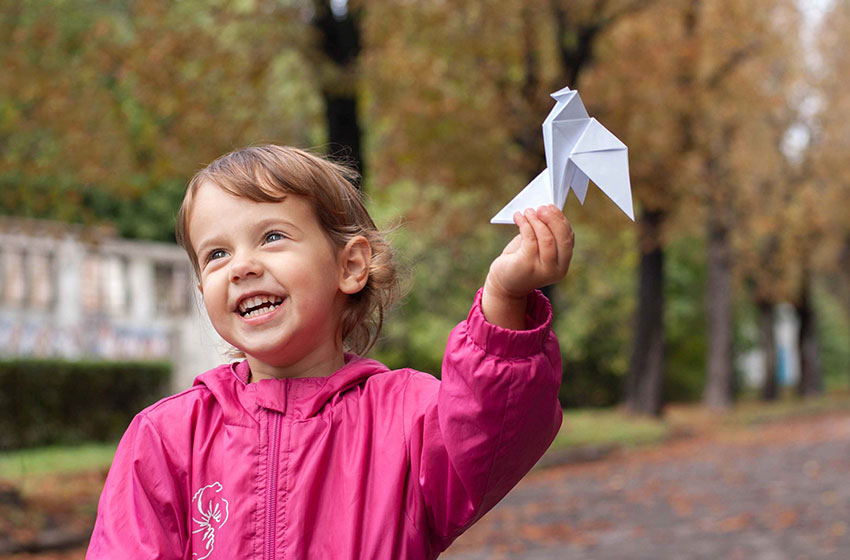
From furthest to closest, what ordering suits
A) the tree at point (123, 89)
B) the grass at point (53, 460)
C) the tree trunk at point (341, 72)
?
the grass at point (53, 460), the tree trunk at point (341, 72), the tree at point (123, 89)

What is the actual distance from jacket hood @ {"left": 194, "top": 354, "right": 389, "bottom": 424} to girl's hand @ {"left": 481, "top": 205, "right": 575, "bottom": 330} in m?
0.39

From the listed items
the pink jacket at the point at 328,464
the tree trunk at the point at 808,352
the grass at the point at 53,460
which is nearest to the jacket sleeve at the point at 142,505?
the pink jacket at the point at 328,464

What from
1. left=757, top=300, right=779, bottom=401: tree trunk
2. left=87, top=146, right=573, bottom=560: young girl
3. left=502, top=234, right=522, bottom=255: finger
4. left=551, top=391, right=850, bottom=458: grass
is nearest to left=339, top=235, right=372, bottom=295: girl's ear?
left=87, top=146, right=573, bottom=560: young girl

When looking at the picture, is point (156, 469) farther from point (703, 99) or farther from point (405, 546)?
point (703, 99)

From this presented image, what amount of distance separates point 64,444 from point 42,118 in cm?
919

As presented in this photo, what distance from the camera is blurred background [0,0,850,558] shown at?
373 inches

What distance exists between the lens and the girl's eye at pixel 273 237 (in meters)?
2.04

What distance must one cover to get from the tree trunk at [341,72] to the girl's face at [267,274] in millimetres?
8317

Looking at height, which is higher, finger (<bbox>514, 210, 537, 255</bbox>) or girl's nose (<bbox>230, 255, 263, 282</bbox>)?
finger (<bbox>514, 210, 537, 255</bbox>)

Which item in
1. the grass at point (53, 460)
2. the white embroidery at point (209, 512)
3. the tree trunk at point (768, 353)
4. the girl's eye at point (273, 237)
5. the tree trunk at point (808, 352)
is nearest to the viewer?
the white embroidery at point (209, 512)

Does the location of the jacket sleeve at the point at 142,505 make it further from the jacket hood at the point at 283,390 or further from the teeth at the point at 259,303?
the teeth at the point at 259,303

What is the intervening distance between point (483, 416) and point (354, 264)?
50 cm

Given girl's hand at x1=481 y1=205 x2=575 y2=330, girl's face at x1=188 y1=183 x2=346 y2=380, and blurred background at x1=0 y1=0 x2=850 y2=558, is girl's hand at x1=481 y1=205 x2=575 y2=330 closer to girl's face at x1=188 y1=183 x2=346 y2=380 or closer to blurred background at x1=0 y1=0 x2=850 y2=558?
girl's face at x1=188 y1=183 x2=346 y2=380

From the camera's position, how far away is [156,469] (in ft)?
6.49
